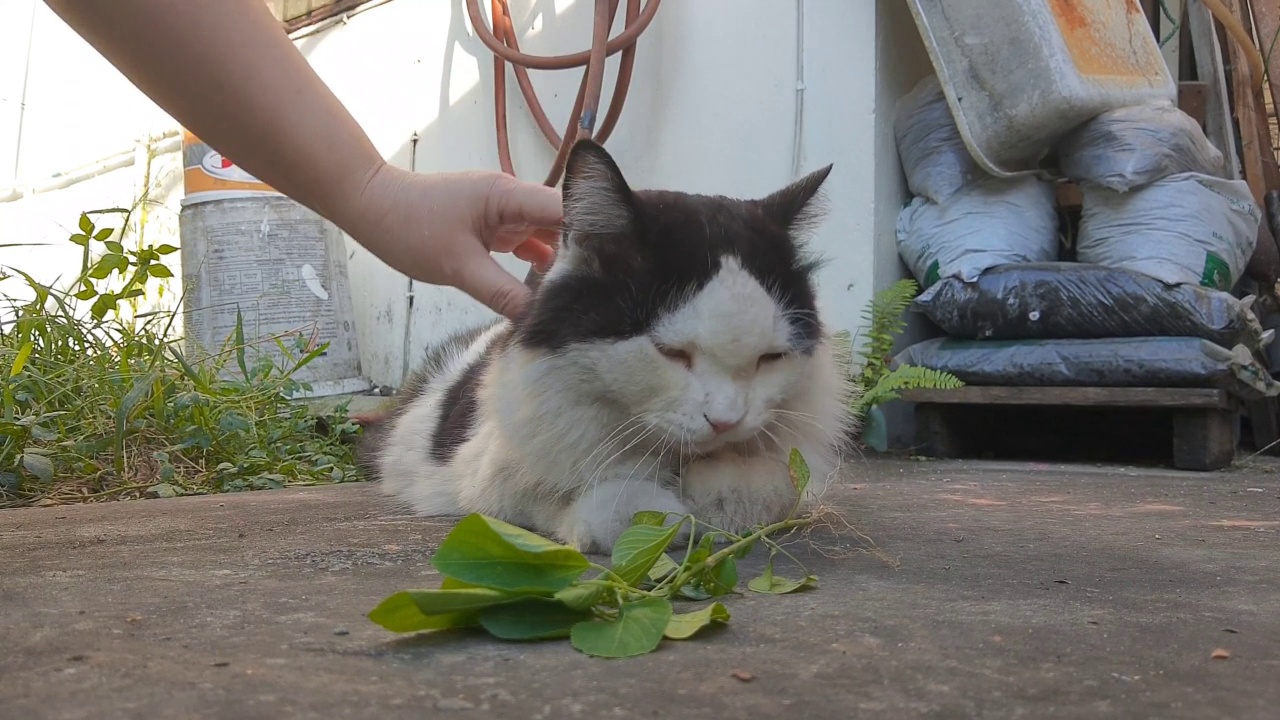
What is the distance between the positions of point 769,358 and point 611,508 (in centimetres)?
37

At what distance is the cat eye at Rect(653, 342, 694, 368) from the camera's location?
162cm

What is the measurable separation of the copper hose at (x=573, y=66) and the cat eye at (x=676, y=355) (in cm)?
239

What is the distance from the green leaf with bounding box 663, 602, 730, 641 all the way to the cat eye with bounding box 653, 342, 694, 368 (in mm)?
551

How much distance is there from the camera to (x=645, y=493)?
1700 mm

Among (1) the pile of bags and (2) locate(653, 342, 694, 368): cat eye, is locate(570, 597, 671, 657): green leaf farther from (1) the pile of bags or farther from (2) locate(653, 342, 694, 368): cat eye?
(1) the pile of bags

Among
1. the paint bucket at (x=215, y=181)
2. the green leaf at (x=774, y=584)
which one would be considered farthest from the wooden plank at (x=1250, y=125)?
the paint bucket at (x=215, y=181)

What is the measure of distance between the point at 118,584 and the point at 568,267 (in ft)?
2.88

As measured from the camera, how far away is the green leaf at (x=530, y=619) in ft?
3.54

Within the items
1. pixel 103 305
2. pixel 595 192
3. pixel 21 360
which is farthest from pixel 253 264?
pixel 595 192

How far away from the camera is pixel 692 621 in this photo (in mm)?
1119

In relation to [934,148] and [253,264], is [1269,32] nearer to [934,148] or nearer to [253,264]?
[934,148]

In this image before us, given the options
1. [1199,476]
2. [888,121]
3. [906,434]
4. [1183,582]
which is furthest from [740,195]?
[1183,582]

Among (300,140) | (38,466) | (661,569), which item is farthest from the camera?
(38,466)

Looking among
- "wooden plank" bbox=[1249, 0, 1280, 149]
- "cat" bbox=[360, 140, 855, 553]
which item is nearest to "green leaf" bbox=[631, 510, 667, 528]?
"cat" bbox=[360, 140, 855, 553]
